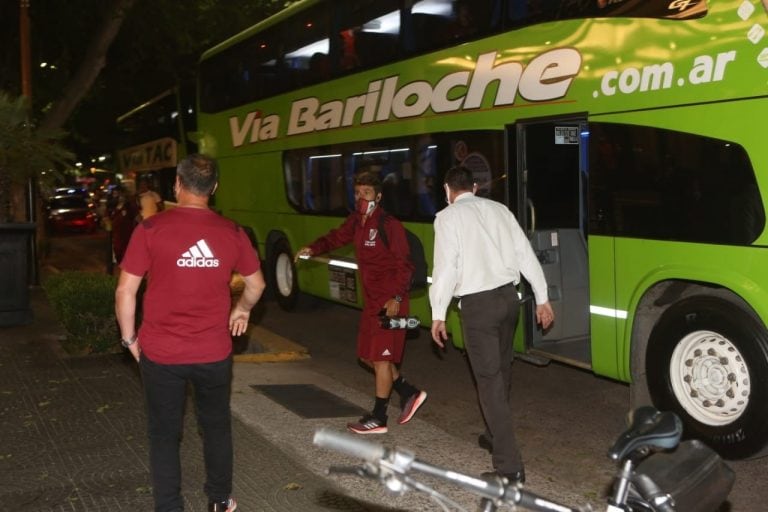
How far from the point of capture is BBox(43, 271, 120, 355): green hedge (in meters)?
9.62

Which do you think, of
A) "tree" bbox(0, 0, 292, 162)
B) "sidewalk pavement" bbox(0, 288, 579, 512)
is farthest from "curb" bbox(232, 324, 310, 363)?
"tree" bbox(0, 0, 292, 162)

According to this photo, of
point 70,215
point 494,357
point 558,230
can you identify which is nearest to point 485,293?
point 494,357

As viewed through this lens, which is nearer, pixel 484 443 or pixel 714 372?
pixel 714 372

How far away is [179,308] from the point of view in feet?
15.0

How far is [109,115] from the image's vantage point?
38406 mm

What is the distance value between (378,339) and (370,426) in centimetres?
66

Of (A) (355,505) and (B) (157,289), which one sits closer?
(B) (157,289)

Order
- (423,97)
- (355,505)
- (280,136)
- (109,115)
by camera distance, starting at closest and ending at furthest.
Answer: (355,505) < (423,97) < (280,136) < (109,115)

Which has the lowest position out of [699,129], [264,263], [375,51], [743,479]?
[743,479]

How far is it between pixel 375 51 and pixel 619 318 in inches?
195

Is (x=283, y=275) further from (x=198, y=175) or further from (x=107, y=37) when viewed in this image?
(x=198, y=175)

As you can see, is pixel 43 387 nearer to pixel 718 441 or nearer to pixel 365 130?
pixel 365 130

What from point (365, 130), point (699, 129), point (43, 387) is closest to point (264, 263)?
point (365, 130)

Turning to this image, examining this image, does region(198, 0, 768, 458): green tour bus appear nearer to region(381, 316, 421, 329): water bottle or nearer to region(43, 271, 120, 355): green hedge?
region(381, 316, 421, 329): water bottle
